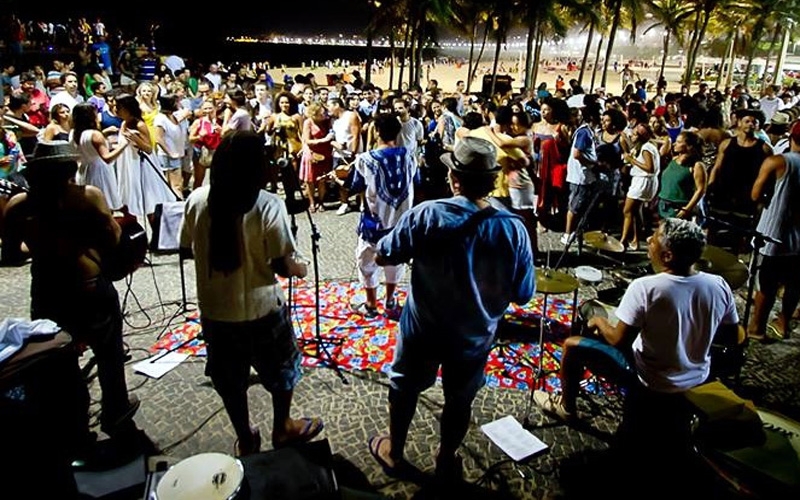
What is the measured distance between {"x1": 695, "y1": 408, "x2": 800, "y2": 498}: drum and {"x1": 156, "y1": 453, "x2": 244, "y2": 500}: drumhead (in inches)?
104

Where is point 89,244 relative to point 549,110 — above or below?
below

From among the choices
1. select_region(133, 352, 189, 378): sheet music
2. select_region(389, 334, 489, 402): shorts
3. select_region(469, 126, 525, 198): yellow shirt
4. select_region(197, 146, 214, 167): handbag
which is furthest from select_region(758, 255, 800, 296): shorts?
select_region(197, 146, 214, 167): handbag

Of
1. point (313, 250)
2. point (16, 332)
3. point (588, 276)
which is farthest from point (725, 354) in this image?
point (16, 332)

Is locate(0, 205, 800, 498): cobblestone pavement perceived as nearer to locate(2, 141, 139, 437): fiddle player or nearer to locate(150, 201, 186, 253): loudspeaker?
locate(2, 141, 139, 437): fiddle player

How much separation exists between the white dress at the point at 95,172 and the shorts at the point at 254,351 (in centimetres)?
388

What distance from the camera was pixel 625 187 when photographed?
9906 mm

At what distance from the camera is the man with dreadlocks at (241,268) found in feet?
9.02

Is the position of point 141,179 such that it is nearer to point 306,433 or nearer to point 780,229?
point 306,433

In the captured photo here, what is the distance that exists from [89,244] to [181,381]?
5.77ft

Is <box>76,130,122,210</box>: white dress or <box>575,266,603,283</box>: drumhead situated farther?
<box>76,130,122,210</box>: white dress

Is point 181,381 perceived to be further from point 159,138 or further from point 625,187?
point 625,187

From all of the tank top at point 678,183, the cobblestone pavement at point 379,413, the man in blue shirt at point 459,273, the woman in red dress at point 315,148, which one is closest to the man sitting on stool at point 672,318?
the man in blue shirt at point 459,273

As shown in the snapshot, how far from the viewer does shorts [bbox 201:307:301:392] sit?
304cm

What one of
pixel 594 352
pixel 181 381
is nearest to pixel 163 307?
pixel 181 381
